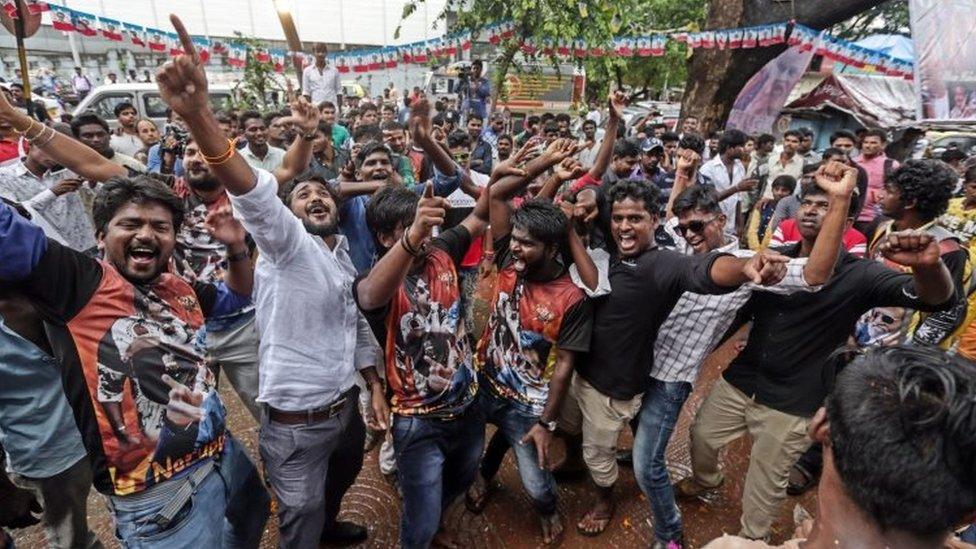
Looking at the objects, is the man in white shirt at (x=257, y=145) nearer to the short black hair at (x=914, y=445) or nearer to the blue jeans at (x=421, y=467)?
the blue jeans at (x=421, y=467)

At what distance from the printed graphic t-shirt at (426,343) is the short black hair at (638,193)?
92 centimetres

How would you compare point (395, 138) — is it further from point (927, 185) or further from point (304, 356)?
point (927, 185)

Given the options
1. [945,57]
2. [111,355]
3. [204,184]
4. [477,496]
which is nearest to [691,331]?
[477,496]

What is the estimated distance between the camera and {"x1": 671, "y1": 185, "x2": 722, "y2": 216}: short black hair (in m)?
2.80

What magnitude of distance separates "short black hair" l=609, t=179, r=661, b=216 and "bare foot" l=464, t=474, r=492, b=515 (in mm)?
1897

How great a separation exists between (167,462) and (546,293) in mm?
1710

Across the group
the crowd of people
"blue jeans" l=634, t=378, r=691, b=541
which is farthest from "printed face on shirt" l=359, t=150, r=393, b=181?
"blue jeans" l=634, t=378, r=691, b=541

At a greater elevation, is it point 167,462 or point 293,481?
point 167,462

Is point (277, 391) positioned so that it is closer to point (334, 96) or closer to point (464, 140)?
point (464, 140)

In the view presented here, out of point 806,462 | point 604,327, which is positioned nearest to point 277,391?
point 604,327

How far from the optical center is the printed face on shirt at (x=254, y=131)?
5.13 m

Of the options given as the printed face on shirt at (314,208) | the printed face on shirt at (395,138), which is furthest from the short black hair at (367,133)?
the printed face on shirt at (314,208)

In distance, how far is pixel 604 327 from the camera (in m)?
2.63

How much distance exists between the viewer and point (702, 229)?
2.86 m
